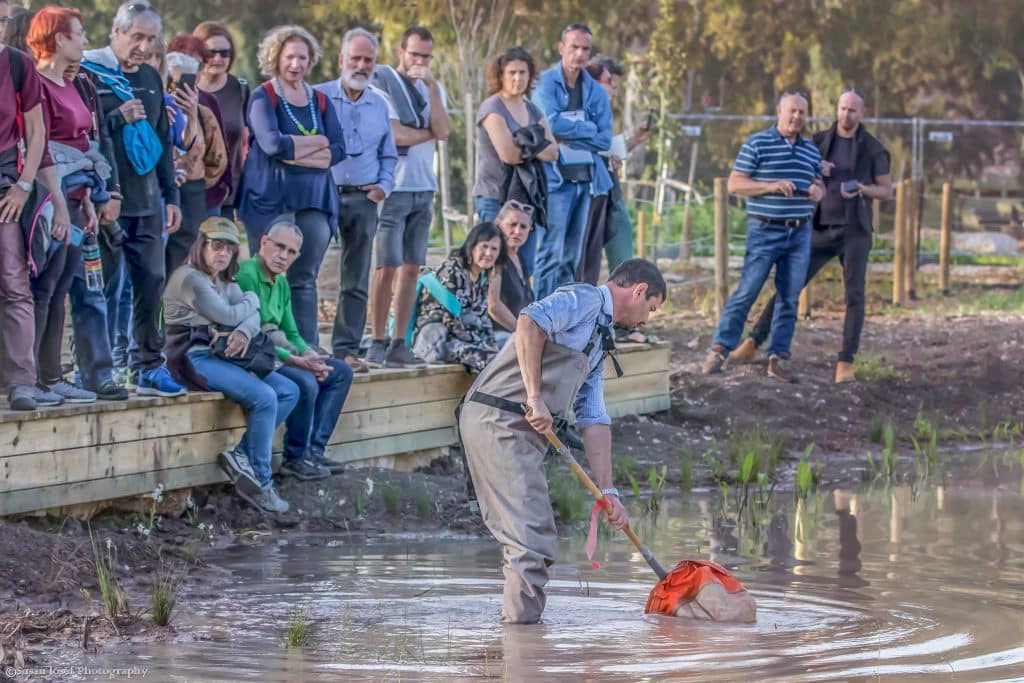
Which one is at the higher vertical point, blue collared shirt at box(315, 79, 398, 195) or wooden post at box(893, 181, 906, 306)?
blue collared shirt at box(315, 79, 398, 195)

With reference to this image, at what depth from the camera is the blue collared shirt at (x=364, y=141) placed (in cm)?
1066

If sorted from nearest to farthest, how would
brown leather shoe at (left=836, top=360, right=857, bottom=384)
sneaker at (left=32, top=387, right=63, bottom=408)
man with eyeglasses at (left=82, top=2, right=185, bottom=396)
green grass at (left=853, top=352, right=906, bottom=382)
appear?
sneaker at (left=32, top=387, right=63, bottom=408), man with eyeglasses at (left=82, top=2, right=185, bottom=396), brown leather shoe at (left=836, top=360, right=857, bottom=384), green grass at (left=853, top=352, right=906, bottom=382)

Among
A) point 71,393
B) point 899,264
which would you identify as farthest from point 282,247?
point 899,264

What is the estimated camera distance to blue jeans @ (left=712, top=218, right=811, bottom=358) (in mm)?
13773

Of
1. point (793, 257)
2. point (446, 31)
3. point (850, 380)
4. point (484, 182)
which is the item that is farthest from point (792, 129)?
point (446, 31)

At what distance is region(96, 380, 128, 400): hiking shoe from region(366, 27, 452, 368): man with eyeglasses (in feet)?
6.85

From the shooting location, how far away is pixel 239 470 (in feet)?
30.7

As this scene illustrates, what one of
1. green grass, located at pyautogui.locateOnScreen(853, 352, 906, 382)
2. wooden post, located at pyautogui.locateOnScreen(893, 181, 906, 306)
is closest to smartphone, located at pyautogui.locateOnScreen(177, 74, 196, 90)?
green grass, located at pyautogui.locateOnScreen(853, 352, 906, 382)

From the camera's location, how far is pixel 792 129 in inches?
535

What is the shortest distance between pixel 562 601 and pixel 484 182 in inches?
167

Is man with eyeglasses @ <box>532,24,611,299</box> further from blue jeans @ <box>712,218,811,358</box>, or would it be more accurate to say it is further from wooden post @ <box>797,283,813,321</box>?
wooden post @ <box>797,283,813,321</box>

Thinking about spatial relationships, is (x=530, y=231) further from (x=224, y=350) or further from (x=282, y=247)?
(x=224, y=350)

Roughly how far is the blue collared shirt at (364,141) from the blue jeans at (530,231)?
869 mm

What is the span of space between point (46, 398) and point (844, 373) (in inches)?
294
